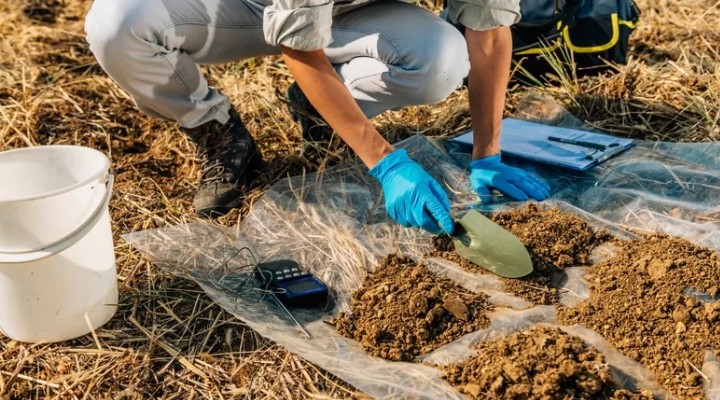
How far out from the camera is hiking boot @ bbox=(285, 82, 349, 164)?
9.29ft

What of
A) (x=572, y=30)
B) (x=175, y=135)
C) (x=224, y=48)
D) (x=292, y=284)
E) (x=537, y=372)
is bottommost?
(x=175, y=135)

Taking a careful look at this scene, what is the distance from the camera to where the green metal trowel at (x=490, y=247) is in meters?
2.11

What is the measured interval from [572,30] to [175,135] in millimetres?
1560

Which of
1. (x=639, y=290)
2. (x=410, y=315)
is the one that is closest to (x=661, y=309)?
(x=639, y=290)

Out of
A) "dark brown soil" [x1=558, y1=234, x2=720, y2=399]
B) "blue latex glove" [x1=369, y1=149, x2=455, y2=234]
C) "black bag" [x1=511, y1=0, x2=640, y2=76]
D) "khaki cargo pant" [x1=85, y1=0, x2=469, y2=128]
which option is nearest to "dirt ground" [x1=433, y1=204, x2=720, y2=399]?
"dark brown soil" [x1=558, y1=234, x2=720, y2=399]

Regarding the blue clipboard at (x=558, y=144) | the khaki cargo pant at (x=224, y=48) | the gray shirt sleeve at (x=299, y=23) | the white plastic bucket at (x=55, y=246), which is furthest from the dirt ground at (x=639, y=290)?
the white plastic bucket at (x=55, y=246)

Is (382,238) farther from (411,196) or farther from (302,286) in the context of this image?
(302,286)

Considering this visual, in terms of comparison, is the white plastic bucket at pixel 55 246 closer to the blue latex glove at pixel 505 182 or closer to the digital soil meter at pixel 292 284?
the digital soil meter at pixel 292 284

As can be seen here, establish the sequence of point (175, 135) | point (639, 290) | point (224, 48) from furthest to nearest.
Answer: point (175, 135), point (224, 48), point (639, 290)

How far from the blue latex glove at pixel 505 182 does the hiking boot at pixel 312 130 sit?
0.53 metres

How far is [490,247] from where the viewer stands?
2.13 meters

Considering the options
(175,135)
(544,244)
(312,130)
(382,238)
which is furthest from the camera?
(175,135)

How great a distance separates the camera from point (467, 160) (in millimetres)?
2684

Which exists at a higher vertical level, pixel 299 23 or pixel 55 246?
pixel 299 23
